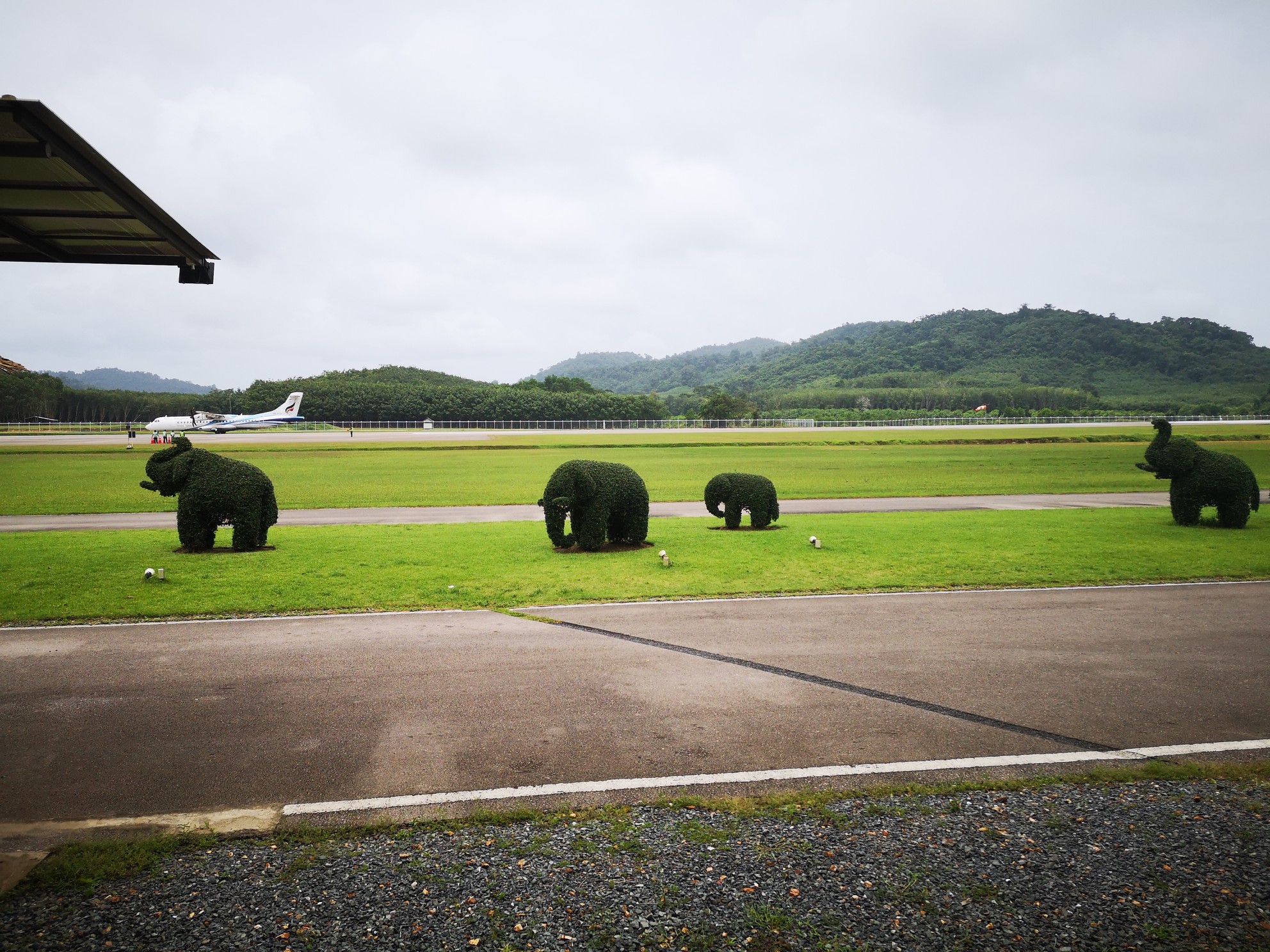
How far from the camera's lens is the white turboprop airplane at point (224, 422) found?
83331 mm

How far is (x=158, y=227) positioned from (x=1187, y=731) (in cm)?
1013

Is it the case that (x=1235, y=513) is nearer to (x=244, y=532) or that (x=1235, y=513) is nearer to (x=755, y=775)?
(x=755, y=775)

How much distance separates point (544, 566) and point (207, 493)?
787 cm

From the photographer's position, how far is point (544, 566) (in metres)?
15.4

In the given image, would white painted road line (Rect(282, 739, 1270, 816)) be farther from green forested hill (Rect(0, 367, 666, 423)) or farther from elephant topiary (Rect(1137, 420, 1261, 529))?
green forested hill (Rect(0, 367, 666, 423))

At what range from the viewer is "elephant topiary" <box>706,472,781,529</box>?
20.4m

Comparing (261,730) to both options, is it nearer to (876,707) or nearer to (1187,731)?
(876,707)

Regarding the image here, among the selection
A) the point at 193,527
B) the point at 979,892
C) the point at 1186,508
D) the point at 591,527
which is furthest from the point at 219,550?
the point at 1186,508

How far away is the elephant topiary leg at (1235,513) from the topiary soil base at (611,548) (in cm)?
1588

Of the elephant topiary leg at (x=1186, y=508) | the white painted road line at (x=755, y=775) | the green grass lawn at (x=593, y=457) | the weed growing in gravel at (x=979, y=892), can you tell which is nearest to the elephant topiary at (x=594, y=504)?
the white painted road line at (x=755, y=775)

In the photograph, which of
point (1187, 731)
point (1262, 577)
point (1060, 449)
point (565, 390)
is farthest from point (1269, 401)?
point (1187, 731)

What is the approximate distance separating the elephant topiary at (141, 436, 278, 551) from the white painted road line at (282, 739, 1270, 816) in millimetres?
12762

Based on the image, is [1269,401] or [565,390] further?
[565,390]

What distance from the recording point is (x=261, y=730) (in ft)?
22.9
